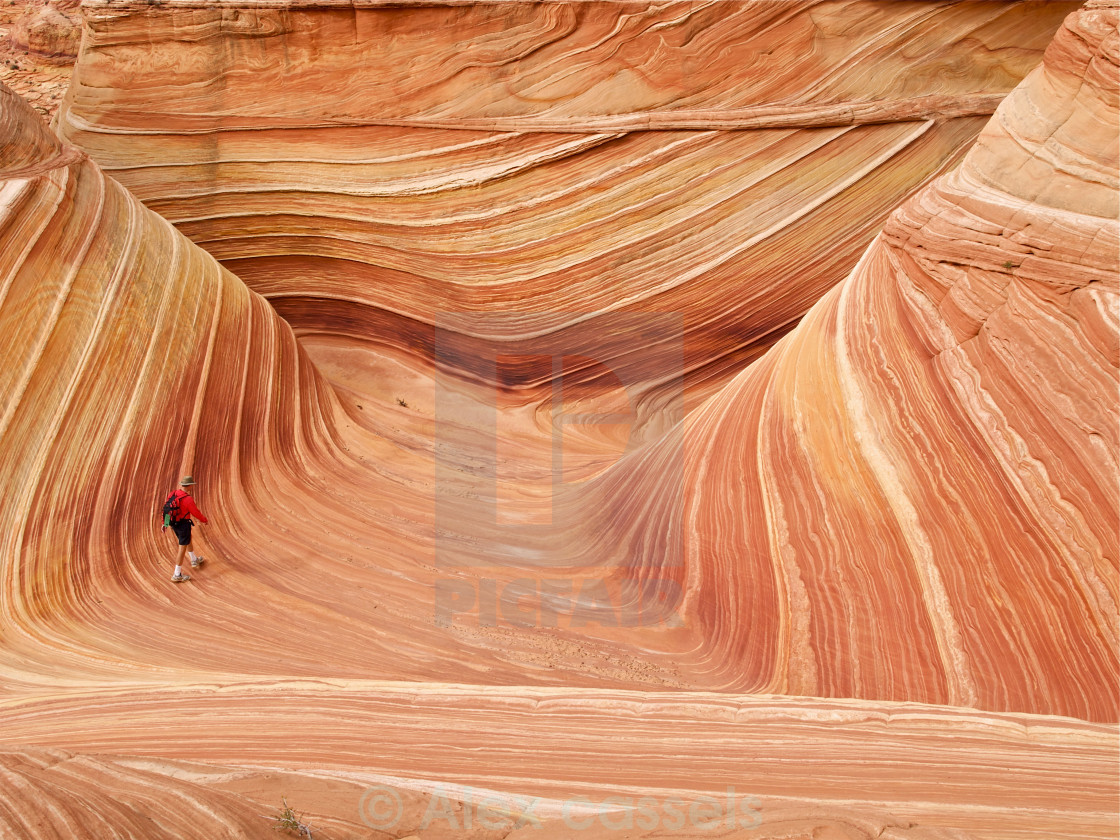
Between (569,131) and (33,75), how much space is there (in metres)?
8.95

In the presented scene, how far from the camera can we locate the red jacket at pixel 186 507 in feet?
18.6

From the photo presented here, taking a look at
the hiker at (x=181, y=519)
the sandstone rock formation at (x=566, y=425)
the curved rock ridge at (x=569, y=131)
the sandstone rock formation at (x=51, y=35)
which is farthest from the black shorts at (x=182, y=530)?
the sandstone rock formation at (x=51, y=35)

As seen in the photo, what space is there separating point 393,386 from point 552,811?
6713 mm

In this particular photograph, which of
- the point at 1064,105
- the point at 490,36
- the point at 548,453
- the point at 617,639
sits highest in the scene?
the point at 490,36

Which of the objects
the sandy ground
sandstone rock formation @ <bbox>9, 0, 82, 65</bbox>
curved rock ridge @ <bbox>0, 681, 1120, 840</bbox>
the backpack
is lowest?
curved rock ridge @ <bbox>0, 681, 1120, 840</bbox>

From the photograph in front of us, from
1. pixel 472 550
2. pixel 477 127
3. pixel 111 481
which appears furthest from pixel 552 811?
pixel 477 127

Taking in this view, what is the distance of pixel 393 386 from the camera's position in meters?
9.44

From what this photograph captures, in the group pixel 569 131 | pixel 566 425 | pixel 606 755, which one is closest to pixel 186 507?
pixel 606 755

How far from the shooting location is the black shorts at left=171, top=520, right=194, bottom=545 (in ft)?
18.6

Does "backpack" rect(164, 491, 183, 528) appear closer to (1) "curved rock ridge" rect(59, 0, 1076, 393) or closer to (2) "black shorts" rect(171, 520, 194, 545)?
(2) "black shorts" rect(171, 520, 194, 545)

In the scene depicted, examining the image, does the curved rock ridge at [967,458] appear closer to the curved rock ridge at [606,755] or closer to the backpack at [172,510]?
the curved rock ridge at [606,755]

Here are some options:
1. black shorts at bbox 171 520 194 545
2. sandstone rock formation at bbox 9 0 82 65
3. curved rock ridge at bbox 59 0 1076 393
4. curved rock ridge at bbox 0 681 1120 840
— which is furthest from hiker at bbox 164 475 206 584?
sandstone rock formation at bbox 9 0 82 65

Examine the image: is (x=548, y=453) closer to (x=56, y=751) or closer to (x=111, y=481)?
(x=111, y=481)

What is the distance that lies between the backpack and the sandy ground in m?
8.87
